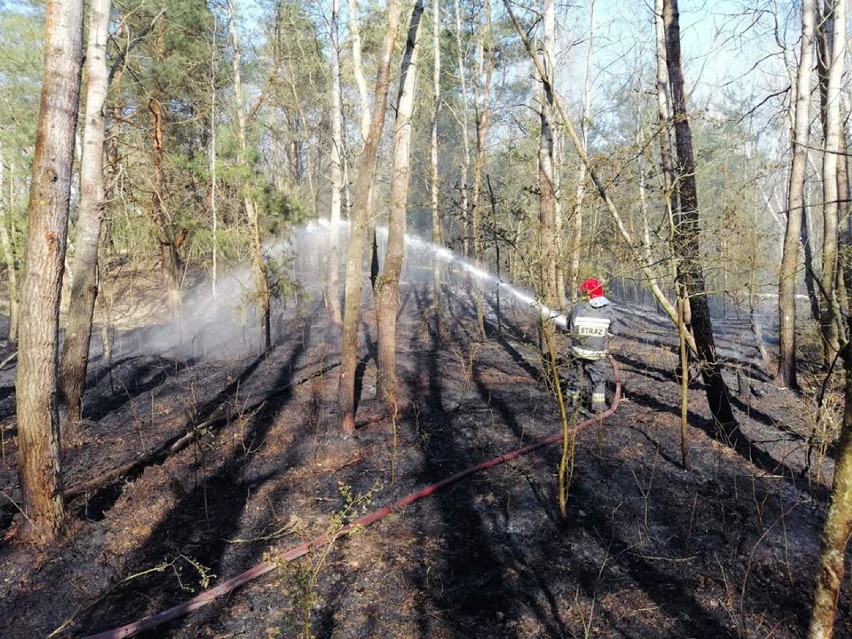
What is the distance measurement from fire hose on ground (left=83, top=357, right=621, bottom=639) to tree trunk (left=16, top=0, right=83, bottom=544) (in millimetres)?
1601

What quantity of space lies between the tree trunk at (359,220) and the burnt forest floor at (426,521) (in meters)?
0.65

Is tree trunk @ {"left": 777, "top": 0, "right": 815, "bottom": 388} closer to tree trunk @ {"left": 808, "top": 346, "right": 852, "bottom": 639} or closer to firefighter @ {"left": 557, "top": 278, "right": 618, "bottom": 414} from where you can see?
firefighter @ {"left": 557, "top": 278, "right": 618, "bottom": 414}

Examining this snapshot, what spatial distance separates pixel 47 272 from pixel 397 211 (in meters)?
3.79

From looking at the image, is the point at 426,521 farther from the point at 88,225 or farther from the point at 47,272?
the point at 88,225

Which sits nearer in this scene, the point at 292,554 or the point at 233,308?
the point at 292,554

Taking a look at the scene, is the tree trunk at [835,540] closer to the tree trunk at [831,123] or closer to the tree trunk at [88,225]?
the tree trunk at [831,123]

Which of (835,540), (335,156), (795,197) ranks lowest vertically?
(835,540)

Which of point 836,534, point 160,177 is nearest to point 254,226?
point 160,177

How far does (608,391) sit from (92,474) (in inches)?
268

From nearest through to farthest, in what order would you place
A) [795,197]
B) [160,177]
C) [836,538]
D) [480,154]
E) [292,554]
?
[836,538] < [292,554] < [795,197] < [480,154] < [160,177]

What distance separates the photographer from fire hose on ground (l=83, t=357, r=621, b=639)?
3.19 meters

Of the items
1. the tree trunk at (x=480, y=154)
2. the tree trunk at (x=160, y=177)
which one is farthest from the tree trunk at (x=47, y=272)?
the tree trunk at (x=480, y=154)

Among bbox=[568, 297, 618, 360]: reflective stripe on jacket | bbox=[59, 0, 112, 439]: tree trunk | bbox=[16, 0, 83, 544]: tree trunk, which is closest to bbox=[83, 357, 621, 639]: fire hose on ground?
bbox=[568, 297, 618, 360]: reflective stripe on jacket

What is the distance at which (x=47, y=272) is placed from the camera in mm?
4059
